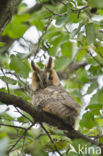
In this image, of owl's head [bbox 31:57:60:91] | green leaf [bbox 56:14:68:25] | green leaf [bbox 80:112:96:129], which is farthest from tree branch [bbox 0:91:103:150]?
owl's head [bbox 31:57:60:91]

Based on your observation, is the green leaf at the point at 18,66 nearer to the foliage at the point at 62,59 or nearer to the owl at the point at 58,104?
the foliage at the point at 62,59

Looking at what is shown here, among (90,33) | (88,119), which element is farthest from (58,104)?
(90,33)

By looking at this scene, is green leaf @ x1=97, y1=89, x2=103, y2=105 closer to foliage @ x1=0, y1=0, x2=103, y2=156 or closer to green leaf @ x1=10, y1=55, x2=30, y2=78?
foliage @ x1=0, y1=0, x2=103, y2=156

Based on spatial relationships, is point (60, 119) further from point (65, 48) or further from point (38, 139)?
point (65, 48)

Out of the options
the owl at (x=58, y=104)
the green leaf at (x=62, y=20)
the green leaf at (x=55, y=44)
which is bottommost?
the owl at (x=58, y=104)

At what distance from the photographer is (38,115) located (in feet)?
5.55

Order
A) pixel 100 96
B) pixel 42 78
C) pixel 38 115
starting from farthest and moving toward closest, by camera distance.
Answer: pixel 42 78
pixel 38 115
pixel 100 96

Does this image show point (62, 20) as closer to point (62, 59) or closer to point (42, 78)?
point (62, 59)

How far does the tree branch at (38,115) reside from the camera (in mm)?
1523

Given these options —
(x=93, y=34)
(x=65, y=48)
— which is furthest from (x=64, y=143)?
(x=93, y=34)

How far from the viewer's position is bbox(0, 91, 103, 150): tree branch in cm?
152

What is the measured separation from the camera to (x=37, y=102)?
225 centimetres

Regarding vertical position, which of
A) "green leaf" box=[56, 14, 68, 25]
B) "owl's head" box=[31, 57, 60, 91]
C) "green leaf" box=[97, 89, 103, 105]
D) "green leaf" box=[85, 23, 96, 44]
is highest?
"green leaf" box=[56, 14, 68, 25]

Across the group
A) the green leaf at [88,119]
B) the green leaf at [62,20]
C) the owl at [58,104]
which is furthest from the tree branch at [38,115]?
the green leaf at [62,20]
